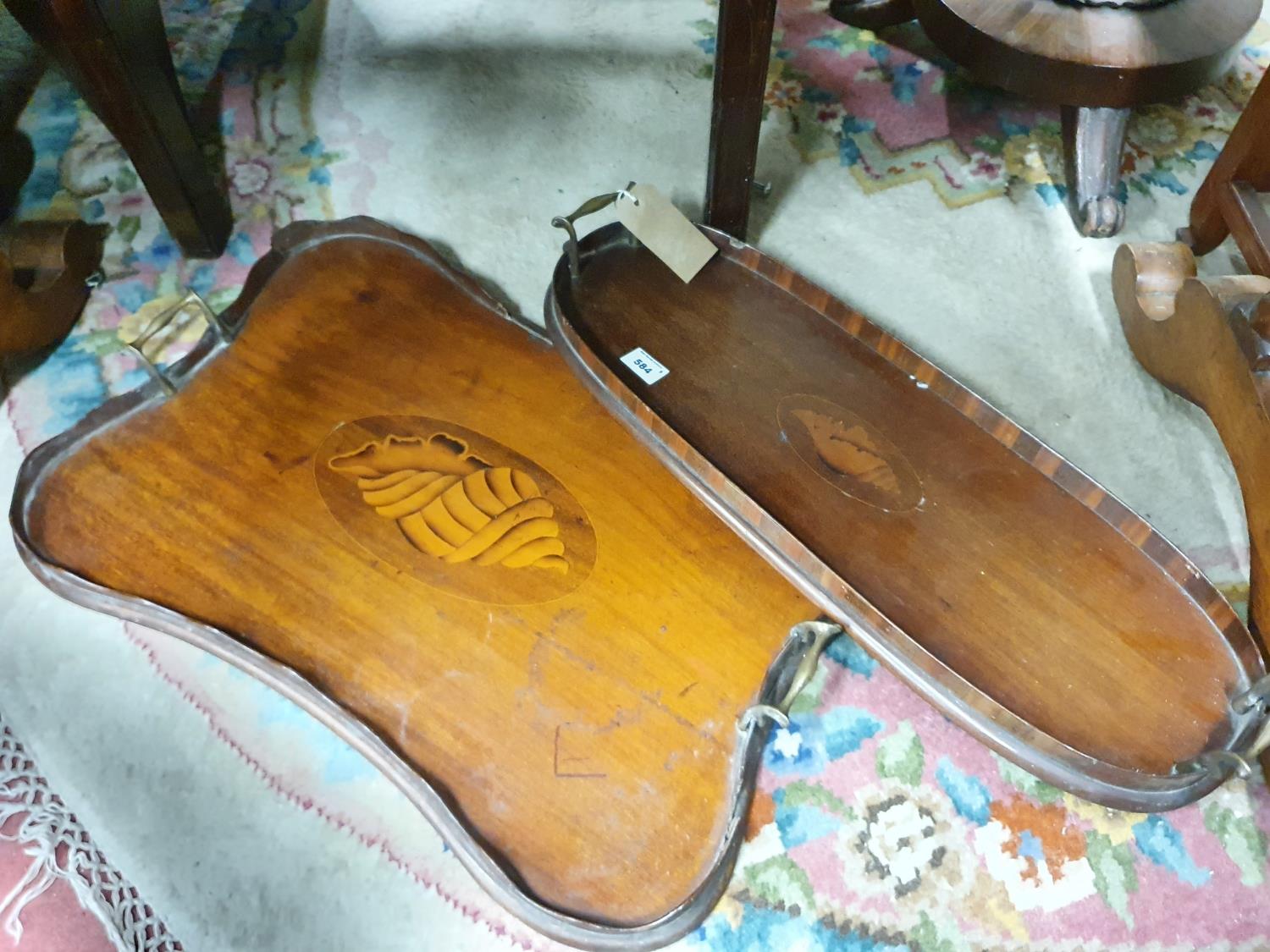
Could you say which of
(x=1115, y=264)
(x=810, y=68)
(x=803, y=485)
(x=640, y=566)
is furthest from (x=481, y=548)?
(x=810, y=68)

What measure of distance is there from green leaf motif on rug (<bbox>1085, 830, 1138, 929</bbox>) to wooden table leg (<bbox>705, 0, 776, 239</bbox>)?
0.73 meters

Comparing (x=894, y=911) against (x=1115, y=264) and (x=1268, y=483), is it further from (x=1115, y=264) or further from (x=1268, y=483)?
(x=1115, y=264)

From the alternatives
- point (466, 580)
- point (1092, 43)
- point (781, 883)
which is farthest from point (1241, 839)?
point (1092, 43)

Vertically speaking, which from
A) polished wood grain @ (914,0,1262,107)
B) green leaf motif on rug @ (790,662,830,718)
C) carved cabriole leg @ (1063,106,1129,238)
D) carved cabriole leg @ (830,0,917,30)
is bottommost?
green leaf motif on rug @ (790,662,830,718)

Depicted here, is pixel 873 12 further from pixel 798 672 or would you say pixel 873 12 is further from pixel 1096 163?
pixel 798 672

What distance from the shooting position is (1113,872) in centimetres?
76

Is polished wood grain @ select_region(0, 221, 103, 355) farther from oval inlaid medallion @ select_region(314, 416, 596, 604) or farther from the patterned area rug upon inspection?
oval inlaid medallion @ select_region(314, 416, 596, 604)

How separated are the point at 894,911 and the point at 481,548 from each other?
18.0 inches

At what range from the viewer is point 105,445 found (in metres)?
0.87

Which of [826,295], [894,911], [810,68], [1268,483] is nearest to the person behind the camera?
[894,911]

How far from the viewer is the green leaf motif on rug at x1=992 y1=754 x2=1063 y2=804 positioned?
31.3 inches

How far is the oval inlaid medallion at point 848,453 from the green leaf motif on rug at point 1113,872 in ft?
1.06

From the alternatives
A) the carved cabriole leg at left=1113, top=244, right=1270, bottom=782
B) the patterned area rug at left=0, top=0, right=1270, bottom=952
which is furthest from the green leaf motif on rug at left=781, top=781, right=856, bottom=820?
the carved cabriole leg at left=1113, top=244, right=1270, bottom=782

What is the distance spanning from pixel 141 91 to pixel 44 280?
0.26 m
